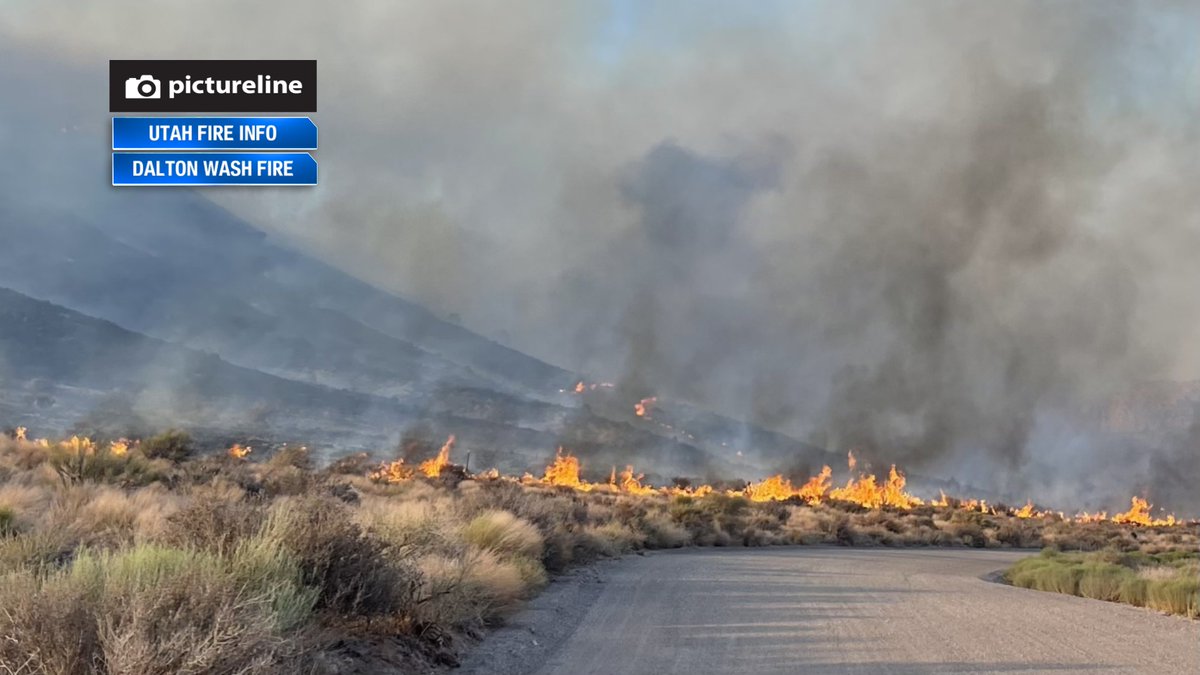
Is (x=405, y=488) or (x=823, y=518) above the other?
(x=405, y=488)

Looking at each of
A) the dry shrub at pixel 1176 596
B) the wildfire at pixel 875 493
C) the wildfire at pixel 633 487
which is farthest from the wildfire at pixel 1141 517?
the dry shrub at pixel 1176 596

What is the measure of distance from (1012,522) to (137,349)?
402 ft

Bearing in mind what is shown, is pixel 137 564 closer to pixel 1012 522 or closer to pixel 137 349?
pixel 1012 522

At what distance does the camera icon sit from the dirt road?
49.4 ft

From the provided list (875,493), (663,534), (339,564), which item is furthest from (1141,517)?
(339,564)

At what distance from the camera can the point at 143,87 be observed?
66.9 ft

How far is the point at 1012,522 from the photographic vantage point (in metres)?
51.5

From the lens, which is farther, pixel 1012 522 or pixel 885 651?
pixel 1012 522

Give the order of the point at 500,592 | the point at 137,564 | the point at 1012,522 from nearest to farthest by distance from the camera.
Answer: the point at 137,564, the point at 500,592, the point at 1012,522

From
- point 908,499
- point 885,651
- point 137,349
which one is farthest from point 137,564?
point 137,349

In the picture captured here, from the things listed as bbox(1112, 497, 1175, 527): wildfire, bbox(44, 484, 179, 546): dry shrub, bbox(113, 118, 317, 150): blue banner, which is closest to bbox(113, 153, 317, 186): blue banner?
bbox(113, 118, 317, 150): blue banner

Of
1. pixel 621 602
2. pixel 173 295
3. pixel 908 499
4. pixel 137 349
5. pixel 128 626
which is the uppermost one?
pixel 173 295

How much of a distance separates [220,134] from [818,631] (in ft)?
53.5

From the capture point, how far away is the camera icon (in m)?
20.2
